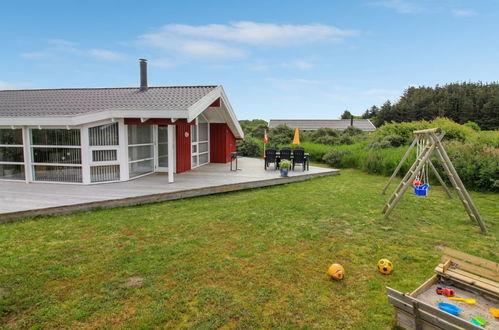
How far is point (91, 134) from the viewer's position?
8.08 metres

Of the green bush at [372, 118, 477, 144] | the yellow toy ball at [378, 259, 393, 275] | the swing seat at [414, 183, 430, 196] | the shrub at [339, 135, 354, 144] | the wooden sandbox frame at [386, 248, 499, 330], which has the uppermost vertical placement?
the green bush at [372, 118, 477, 144]

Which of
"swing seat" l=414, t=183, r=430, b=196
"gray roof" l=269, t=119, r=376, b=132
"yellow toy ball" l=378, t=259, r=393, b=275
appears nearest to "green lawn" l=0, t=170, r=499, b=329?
"yellow toy ball" l=378, t=259, r=393, b=275

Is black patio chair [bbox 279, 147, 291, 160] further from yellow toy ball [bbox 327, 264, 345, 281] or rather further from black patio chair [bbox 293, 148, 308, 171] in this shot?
yellow toy ball [bbox 327, 264, 345, 281]

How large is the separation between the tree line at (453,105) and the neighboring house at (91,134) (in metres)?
Result: 42.9

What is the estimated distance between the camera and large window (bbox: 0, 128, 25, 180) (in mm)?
8305

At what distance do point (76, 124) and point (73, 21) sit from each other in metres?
10.0

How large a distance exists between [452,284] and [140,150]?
872cm

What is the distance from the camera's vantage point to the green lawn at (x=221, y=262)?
284cm

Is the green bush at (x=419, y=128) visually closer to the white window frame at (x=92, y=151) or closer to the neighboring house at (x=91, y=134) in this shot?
the neighboring house at (x=91, y=134)

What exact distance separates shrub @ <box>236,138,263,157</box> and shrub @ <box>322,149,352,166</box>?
4439 mm

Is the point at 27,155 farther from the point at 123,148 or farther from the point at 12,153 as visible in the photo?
the point at 123,148

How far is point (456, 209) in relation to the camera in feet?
22.8

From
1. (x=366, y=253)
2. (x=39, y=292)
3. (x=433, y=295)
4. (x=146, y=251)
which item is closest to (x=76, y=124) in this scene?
(x=146, y=251)

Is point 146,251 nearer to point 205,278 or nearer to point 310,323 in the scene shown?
point 205,278
